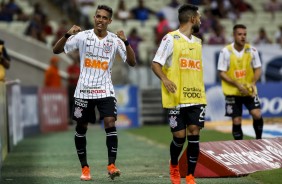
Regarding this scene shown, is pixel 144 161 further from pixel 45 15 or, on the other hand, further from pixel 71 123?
pixel 45 15

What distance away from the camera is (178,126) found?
36.1ft

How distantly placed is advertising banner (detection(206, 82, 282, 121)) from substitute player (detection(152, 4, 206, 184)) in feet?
47.4

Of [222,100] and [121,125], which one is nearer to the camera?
[222,100]

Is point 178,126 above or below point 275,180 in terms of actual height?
above

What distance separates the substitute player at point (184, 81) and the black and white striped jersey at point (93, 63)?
48.3 inches

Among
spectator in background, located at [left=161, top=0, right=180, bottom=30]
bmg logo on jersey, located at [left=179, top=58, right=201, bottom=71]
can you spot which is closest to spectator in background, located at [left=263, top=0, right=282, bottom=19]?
spectator in background, located at [left=161, top=0, right=180, bottom=30]

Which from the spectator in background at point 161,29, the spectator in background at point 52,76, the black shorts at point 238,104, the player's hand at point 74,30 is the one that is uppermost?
the spectator in background at point 161,29

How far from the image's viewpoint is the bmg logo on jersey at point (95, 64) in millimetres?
12008

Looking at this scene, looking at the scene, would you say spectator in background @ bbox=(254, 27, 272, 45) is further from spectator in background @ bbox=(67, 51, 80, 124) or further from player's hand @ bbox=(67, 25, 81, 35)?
player's hand @ bbox=(67, 25, 81, 35)

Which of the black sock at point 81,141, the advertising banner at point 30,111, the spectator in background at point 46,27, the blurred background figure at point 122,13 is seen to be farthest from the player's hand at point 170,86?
the blurred background figure at point 122,13

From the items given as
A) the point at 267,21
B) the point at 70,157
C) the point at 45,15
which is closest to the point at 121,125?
the point at 45,15

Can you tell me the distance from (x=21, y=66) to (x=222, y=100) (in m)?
6.77

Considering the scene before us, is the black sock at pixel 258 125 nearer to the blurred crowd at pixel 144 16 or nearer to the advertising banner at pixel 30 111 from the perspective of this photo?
the advertising banner at pixel 30 111

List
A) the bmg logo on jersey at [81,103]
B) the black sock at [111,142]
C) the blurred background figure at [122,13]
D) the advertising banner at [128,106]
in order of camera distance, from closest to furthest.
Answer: the black sock at [111,142]
the bmg logo on jersey at [81,103]
the advertising banner at [128,106]
the blurred background figure at [122,13]
